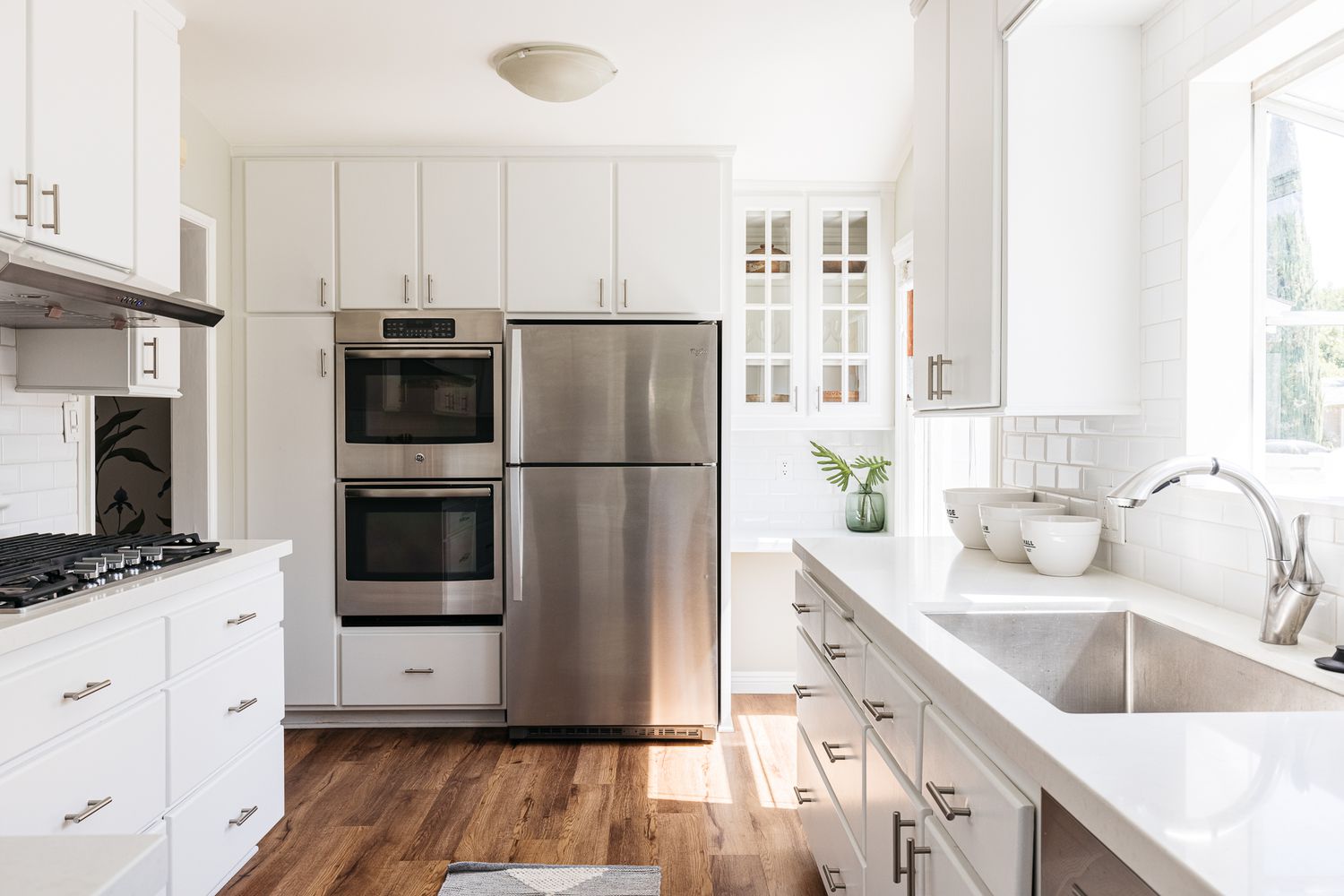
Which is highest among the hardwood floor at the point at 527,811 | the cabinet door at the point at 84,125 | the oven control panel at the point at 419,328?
the cabinet door at the point at 84,125

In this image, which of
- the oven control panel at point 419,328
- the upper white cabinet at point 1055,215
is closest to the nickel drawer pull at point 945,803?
the upper white cabinet at point 1055,215

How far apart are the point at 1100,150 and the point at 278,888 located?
280 cm

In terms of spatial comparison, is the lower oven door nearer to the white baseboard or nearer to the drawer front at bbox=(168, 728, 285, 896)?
the drawer front at bbox=(168, 728, 285, 896)

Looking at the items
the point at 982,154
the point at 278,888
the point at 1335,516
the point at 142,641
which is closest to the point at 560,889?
the point at 278,888

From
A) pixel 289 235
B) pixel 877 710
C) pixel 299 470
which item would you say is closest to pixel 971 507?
pixel 877 710

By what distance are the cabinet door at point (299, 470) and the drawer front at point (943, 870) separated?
9.02ft

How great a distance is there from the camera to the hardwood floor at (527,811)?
2.39m

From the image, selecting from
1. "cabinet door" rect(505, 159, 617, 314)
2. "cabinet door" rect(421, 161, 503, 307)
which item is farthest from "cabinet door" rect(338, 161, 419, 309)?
"cabinet door" rect(505, 159, 617, 314)

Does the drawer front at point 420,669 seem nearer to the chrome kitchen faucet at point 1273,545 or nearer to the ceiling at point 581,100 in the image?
the ceiling at point 581,100

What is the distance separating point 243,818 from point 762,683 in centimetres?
232

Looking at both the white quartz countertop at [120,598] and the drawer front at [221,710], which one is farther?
the drawer front at [221,710]

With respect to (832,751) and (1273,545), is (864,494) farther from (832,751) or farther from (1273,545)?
(1273,545)

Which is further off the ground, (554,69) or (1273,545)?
(554,69)

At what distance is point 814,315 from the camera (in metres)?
3.87
